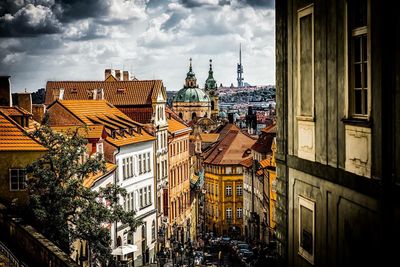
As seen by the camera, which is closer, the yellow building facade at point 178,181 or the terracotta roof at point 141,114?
the terracotta roof at point 141,114

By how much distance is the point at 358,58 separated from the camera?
7883 mm

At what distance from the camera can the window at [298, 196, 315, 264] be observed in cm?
958

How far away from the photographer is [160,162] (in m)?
53.5

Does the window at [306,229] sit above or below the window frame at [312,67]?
below

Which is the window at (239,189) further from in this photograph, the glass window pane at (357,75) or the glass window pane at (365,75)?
the glass window pane at (365,75)

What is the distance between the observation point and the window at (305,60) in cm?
938

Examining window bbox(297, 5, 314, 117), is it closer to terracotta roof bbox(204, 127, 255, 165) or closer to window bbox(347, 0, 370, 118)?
window bbox(347, 0, 370, 118)

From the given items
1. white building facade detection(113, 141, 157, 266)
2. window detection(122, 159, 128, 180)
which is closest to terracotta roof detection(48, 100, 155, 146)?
white building facade detection(113, 141, 157, 266)

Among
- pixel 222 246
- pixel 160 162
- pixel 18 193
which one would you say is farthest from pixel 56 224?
pixel 222 246

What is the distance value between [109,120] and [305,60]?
35.2 meters

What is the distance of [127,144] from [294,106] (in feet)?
109

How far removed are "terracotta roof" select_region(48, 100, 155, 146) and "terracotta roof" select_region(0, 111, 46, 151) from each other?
11951mm

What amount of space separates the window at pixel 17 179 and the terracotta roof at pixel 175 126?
109ft

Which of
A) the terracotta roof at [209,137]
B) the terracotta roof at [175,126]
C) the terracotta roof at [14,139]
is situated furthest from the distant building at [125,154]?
the terracotta roof at [209,137]
